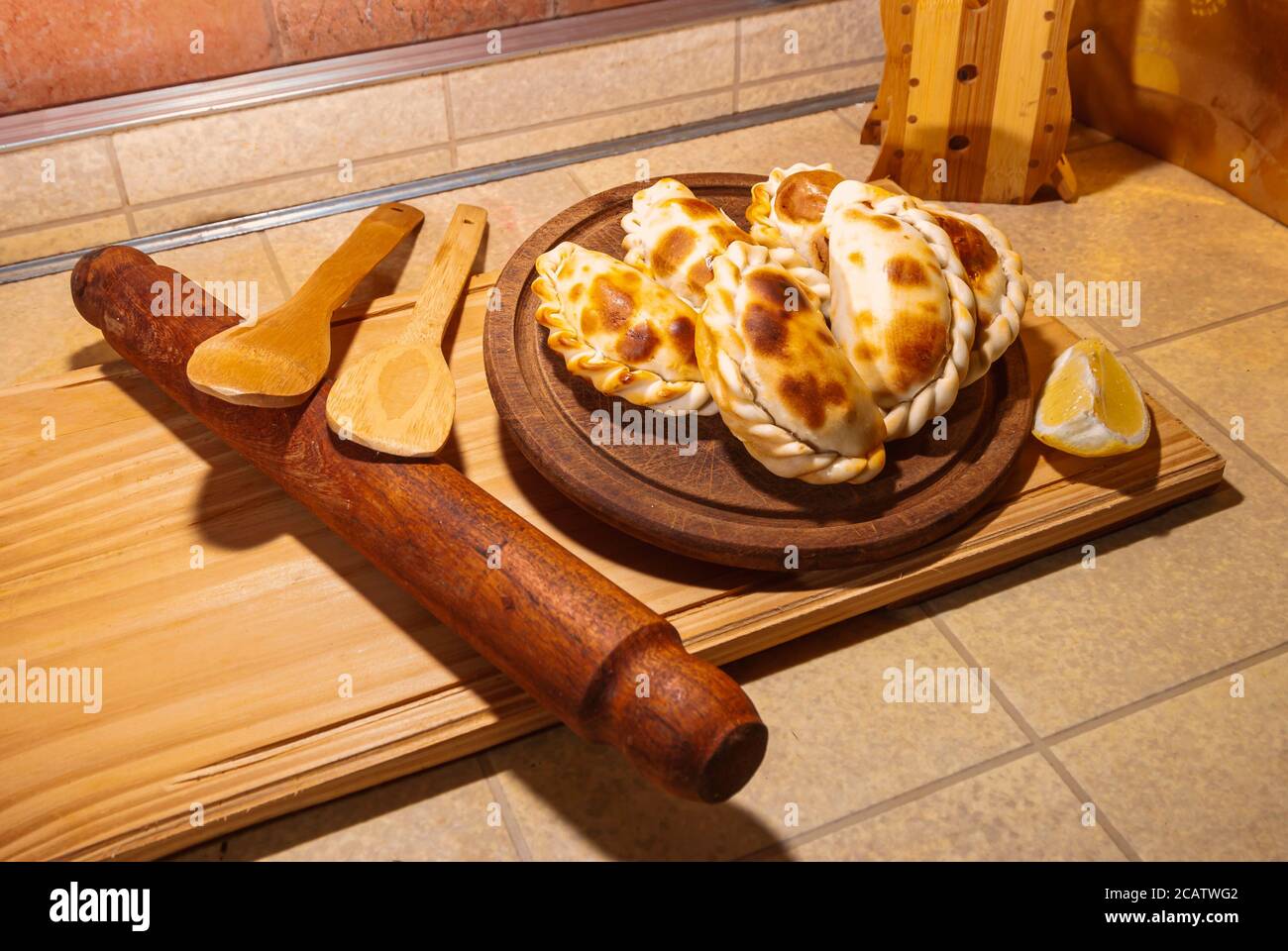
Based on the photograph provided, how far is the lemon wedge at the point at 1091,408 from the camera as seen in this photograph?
3.32ft

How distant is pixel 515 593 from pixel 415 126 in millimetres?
871

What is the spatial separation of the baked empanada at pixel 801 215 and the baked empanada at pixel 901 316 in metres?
0.05

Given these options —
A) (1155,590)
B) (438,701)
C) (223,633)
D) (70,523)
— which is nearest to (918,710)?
(1155,590)

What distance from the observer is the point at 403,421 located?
95cm

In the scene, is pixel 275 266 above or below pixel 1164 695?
above

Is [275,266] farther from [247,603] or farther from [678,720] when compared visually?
[678,720]

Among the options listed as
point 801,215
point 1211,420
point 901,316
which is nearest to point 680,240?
point 801,215

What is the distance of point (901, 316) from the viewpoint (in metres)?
0.92

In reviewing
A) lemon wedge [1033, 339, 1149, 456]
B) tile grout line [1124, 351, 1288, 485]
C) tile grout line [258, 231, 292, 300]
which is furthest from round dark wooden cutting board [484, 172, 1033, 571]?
tile grout line [258, 231, 292, 300]

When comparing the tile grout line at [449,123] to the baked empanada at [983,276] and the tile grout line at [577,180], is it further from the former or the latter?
the baked empanada at [983,276]

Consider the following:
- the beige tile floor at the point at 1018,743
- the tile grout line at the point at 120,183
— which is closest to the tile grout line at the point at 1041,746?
the beige tile floor at the point at 1018,743

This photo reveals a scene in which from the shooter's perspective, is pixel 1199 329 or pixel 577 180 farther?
pixel 577 180

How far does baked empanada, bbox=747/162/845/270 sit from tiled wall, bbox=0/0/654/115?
59 centimetres

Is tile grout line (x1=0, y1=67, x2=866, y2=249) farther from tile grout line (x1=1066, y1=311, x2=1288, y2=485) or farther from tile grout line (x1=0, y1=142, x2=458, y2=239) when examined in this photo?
tile grout line (x1=1066, y1=311, x2=1288, y2=485)
